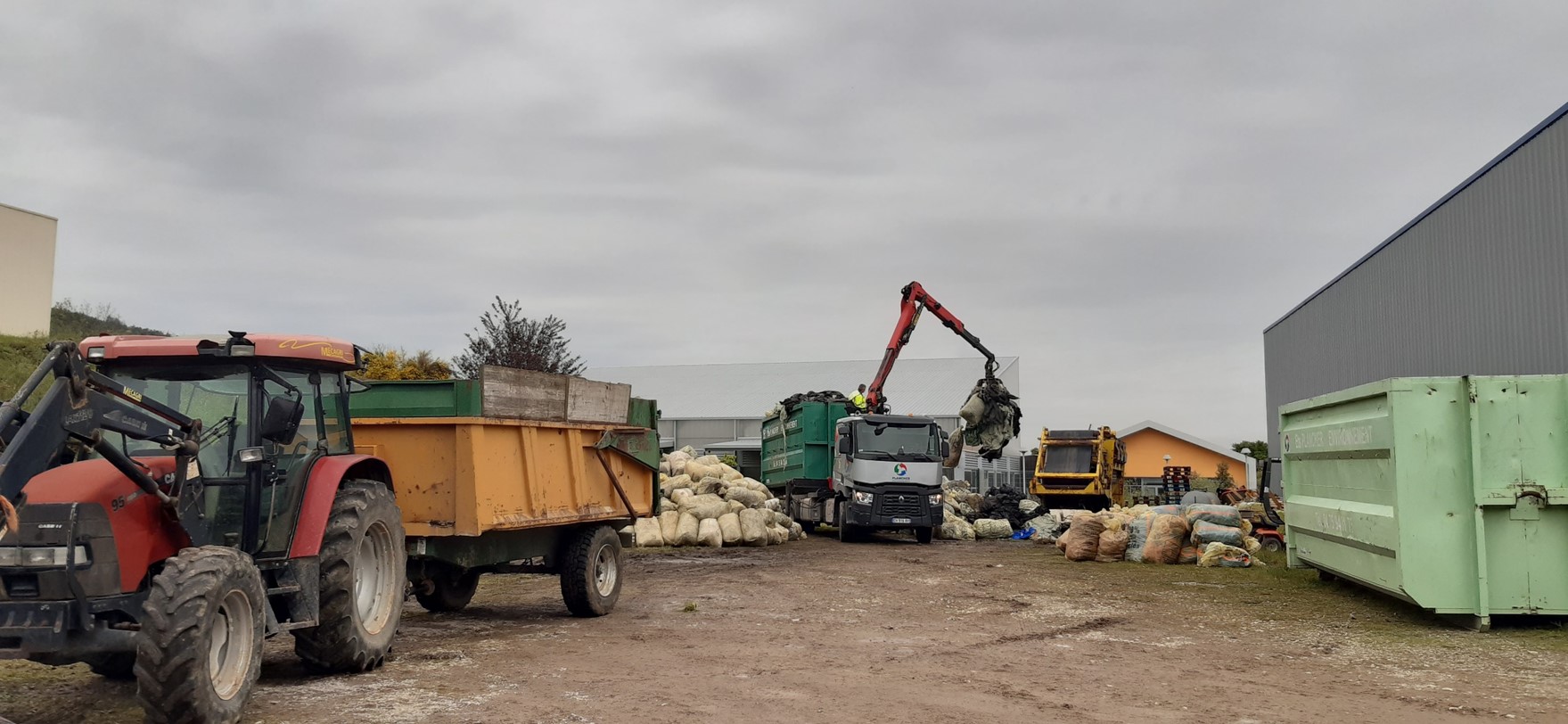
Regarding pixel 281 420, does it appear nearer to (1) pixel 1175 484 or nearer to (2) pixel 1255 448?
(1) pixel 1175 484

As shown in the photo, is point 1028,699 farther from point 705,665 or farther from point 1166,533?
point 1166,533

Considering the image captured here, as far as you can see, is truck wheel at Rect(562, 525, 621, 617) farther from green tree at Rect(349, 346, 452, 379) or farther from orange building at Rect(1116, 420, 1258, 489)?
orange building at Rect(1116, 420, 1258, 489)

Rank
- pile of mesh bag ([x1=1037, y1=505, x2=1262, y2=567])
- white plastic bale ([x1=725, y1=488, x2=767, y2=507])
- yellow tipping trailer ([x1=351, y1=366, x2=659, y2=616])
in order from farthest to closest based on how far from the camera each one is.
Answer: white plastic bale ([x1=725, y1=488, x2=767, y2=507]), pile of mesh bag ([x1=1037, y1=505, x2=1262, y2=567]), yellow tipping trailer ([x1=351, y1=366, x2=659, y2=616])

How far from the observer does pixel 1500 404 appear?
10.3m

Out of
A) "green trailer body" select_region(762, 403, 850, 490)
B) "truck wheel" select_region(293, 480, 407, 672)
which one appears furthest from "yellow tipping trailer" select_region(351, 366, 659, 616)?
"green trailer body" select_region(762, 403, 850, 490)

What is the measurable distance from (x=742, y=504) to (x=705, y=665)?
14.9 meters

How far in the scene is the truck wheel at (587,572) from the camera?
1123cm

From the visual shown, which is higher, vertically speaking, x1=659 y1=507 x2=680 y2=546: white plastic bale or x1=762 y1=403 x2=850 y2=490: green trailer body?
x1=762 y1=403 x2=850 y2=490: green trailer body

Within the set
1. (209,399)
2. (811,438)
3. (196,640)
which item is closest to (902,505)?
(811,438)

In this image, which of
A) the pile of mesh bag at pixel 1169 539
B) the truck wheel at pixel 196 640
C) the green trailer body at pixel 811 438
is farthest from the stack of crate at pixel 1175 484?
the truck wheel at pixel 196 640

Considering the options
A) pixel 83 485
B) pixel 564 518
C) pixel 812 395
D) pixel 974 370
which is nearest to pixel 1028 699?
pixel 564 518

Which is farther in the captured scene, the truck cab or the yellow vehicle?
the yellow vehicle

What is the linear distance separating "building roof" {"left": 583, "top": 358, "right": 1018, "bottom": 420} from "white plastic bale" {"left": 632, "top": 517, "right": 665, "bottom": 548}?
2649cm

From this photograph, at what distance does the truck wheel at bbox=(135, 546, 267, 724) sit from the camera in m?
5.70
